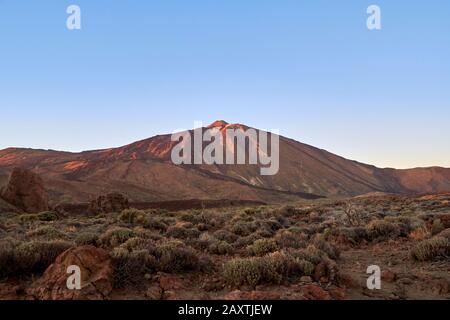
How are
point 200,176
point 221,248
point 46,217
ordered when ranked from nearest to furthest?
point 221,248 → point 46,217 → point 200,176

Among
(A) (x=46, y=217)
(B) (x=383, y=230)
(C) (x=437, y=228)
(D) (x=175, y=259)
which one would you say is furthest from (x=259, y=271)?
(A) (x=46, y=217)

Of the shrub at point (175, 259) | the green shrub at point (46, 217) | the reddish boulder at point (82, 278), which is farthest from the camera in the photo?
the green shrub at point (46, 217)

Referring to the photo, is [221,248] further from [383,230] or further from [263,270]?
[383,230]

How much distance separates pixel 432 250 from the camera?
997 cm

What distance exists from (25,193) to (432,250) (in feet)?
113

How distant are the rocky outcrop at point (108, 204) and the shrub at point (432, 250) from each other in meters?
29.1

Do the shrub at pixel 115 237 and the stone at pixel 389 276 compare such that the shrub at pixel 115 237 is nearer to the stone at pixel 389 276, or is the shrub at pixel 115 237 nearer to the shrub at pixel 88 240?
the shrub at pixel 88 240

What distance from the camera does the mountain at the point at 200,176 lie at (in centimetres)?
8558

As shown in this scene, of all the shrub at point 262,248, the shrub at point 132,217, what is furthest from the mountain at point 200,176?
the shrub at point 262,248

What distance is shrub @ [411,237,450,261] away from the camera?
9898 millimetres

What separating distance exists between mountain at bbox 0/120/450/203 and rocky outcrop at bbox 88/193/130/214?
3427 centimetres

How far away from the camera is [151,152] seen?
15850 centimetres
